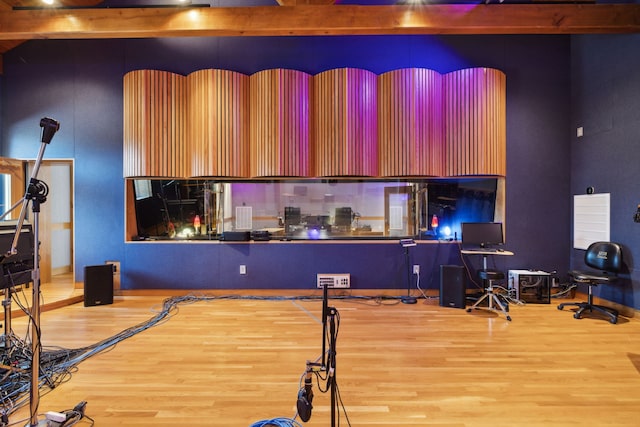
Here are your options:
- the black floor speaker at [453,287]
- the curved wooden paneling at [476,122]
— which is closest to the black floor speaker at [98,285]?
the black floor speaker at [453,287]

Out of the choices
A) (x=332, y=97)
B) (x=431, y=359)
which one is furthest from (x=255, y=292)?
(x=332, y=97)

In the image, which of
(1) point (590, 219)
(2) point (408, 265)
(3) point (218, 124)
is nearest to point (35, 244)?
(3) point (218, 124)

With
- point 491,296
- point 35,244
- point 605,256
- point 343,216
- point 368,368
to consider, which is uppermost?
point 343,216

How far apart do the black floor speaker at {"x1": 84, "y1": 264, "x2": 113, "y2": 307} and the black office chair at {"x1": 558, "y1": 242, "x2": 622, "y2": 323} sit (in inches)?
264

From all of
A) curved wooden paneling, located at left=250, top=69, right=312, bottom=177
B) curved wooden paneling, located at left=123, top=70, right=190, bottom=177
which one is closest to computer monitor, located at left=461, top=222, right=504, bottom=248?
curved wooden paneling, located at left=250, top=69, right=312, bottom=177

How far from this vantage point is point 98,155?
5336 millimetres

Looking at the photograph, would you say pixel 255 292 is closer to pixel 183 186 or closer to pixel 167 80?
pixel 183 186

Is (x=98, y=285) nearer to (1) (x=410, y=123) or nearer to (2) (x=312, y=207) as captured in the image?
(2) (x=312, y=207)

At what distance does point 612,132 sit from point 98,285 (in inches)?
315

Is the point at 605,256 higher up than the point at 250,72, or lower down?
lower down

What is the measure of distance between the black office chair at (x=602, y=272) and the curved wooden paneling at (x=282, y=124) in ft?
13.7

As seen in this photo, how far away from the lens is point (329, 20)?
4215 mm

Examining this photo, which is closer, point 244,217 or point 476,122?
point 476,122

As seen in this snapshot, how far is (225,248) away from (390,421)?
385cm
